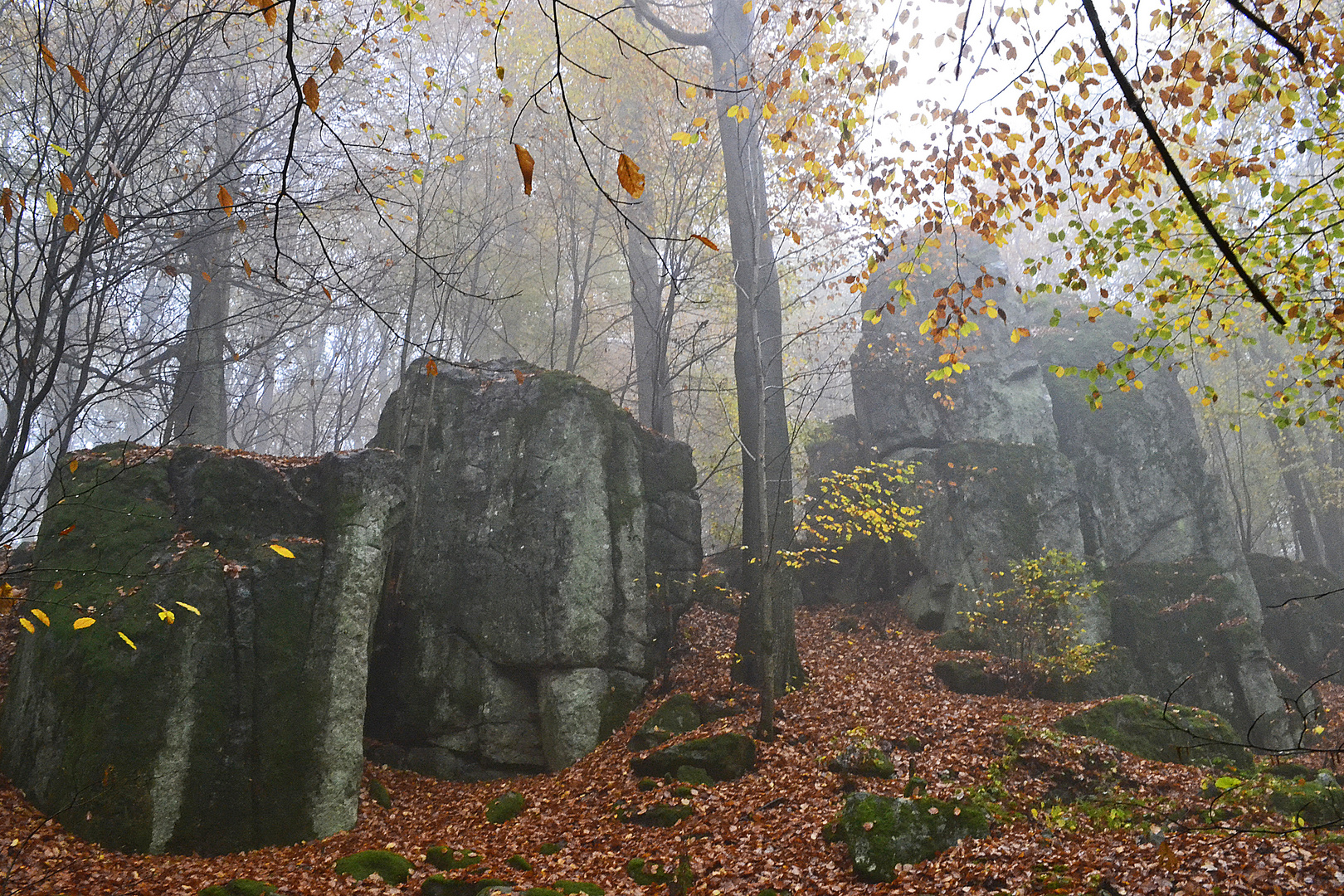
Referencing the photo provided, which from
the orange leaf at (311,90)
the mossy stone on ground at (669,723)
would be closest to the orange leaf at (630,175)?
the orange leaf at (311,90)

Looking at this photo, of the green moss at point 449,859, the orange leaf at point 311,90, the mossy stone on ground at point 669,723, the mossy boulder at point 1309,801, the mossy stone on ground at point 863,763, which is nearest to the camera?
the orange leaf at point 311,90

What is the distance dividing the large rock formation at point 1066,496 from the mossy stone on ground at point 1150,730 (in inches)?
92.9

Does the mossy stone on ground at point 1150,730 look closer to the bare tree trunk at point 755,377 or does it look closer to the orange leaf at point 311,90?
the bare tree trunk at point 755,377

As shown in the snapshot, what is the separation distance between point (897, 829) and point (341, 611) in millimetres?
5504

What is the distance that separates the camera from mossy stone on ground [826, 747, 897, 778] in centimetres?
689

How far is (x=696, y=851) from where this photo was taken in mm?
5938

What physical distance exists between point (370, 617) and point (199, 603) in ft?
5.11

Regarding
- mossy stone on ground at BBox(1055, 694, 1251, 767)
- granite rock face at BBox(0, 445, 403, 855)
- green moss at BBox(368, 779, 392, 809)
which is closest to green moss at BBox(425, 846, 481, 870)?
granite rock face at BBox(0, 445, 403, 855)

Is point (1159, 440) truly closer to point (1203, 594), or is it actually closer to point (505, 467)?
point (1203, 594)

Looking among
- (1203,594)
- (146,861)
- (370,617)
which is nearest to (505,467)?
(370,617)

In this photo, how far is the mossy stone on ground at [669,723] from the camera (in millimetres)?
7961

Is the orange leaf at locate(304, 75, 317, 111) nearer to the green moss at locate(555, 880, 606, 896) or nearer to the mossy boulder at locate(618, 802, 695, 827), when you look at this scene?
the green moss at locate(555, 880, 606, 896)

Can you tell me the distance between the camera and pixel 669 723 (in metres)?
8.16

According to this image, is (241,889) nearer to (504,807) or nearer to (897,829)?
(504,807)
